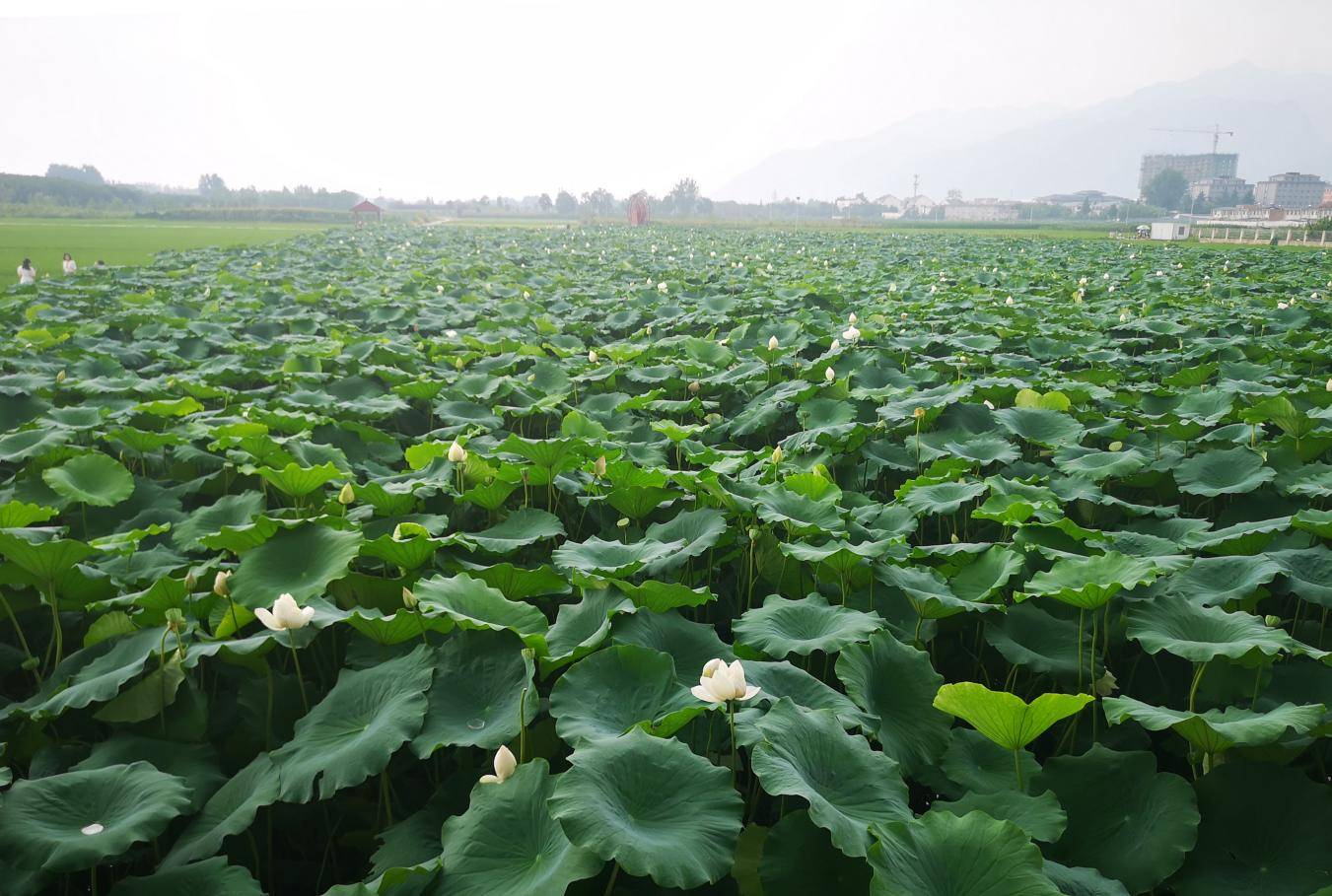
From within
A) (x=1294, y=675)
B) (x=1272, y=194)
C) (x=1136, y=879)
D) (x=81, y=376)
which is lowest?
(x=1136, y=879)

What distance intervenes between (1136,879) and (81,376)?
Answer: 6583 mm

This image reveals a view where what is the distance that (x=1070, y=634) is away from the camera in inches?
88.8

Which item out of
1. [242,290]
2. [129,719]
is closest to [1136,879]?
[129,719]

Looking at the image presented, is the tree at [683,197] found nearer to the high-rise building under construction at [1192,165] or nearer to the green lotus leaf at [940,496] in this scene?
the green lotus leaf at [940,496]

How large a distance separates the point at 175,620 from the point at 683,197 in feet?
319

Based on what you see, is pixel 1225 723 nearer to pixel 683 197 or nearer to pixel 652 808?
pixel 652 808

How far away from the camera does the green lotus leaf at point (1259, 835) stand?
1.52 metres

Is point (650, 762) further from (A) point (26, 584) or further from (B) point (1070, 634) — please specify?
(A) point (26, 584)

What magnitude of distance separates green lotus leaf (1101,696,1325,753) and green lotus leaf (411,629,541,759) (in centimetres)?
127

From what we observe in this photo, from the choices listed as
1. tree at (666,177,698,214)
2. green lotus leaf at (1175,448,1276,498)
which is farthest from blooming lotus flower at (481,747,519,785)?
tree at (666,177,698,214)

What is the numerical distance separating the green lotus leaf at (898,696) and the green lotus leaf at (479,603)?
2.63 feet

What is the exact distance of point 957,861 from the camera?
4.35 ft

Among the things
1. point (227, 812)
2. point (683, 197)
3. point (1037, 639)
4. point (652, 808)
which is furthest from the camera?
point (683, 197)

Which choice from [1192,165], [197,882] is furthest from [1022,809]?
[1192,165]
